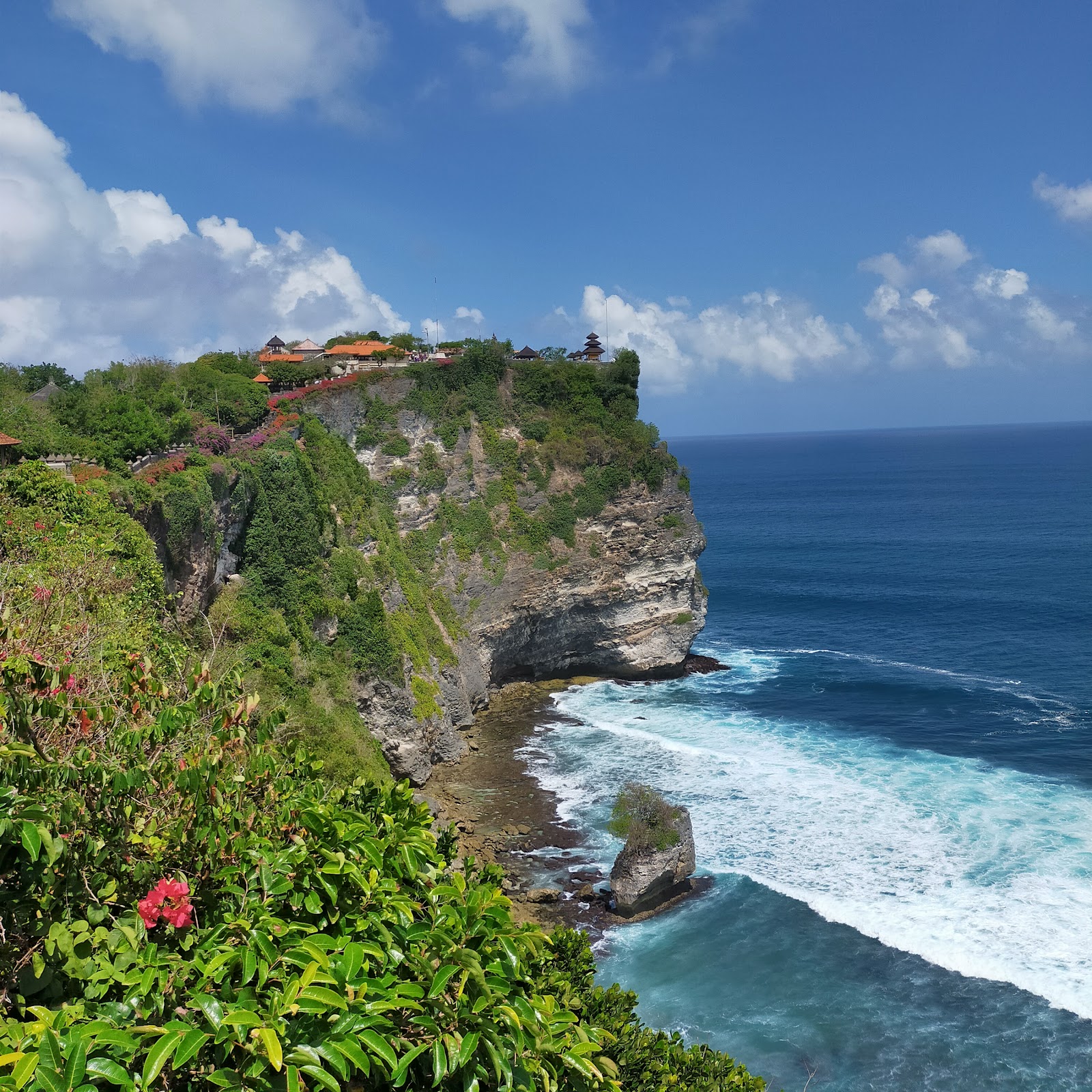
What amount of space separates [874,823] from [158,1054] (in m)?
32.5

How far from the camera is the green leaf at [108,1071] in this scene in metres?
4.51

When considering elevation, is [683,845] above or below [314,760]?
below

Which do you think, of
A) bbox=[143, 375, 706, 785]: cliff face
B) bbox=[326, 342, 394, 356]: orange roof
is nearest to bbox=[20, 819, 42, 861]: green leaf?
bbox=[143, 375, 706, 785]: cliff face

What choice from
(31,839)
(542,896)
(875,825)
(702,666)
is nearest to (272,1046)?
(31,839)

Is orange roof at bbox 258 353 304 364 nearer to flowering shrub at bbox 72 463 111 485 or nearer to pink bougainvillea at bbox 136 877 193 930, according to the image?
flowering shrub at bbox 72 463 111 485

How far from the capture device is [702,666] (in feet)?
175

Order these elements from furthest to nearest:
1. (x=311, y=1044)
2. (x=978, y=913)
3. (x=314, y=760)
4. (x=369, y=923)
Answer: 1. (x=978, y=913)
2. (x=314, y=760)
3. (x=369, y=923)
4. (x=311, y=1044)

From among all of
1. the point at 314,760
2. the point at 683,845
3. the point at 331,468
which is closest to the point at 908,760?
the point at 683,845

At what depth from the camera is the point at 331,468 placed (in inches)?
1644

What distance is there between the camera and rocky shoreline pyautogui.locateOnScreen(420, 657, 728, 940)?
90.7ft

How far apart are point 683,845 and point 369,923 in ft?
80.4

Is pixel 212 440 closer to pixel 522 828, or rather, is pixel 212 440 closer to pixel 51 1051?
pixel 522 828

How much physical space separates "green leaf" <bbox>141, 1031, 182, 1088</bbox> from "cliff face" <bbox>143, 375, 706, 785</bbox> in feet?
125

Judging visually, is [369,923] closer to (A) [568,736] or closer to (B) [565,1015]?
(B) [565,1015]
